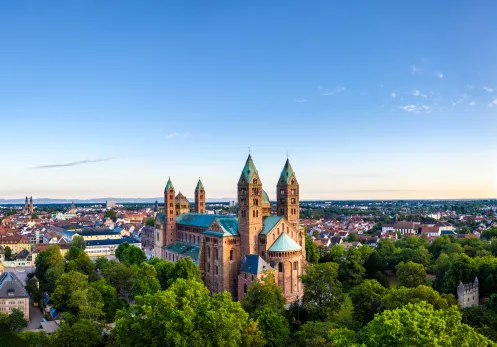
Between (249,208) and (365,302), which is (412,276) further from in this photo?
(249,208)

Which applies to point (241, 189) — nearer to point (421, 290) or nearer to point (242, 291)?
point (242, 291)

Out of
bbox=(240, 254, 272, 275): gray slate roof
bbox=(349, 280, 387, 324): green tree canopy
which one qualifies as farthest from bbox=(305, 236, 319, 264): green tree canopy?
bbox=(349, 280, 387, 324): green tree canopy

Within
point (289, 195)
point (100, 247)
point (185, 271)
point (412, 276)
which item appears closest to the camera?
point (185, 271)

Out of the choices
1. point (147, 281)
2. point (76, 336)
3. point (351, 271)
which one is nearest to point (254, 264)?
point (147, 281)

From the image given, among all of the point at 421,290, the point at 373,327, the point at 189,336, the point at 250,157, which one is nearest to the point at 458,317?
the point at 373,327

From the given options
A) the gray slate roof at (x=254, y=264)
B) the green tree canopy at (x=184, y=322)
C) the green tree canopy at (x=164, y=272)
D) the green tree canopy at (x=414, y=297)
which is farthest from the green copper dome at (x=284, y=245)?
the green tree canopy at (x=184, y=322)

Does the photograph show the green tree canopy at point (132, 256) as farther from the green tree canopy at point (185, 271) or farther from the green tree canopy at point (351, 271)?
the green tree canopy at point (351, 271)

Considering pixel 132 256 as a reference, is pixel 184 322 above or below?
above
